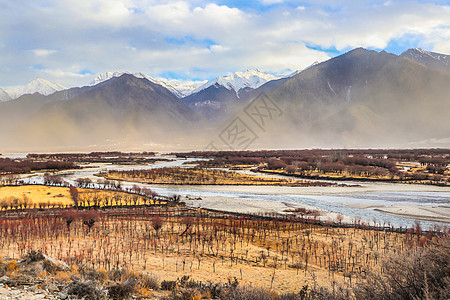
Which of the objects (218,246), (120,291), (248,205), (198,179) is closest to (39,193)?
(248,205)

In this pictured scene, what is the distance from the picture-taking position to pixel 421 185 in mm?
52562

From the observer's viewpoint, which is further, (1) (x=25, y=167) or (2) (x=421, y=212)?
(1) (x=25, y=167)

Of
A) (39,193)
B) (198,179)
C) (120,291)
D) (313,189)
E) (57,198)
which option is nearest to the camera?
(120,291)

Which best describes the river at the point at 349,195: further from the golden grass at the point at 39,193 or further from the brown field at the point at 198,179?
the golden grass at the point at 39,193

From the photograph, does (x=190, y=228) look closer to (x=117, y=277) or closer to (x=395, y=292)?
(x=117, y=277)

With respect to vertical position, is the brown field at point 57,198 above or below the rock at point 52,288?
below

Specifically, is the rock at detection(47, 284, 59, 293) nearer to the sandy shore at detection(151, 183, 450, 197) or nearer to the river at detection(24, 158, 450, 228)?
the river at detection(24, 158, 450, 228)

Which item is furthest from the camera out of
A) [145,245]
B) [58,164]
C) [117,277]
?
[58,164]

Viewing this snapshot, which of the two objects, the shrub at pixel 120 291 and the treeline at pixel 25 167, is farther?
the treeline at pixel 25 167

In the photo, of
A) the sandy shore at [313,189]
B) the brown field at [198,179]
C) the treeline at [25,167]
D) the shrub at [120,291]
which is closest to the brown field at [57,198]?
the sandy shore at [313,189]

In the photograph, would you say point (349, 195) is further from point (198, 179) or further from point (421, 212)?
point (198, 179)

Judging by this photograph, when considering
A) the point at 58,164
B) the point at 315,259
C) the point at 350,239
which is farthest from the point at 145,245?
the point at 58,164

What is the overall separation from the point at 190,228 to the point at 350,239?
11122 millimetres

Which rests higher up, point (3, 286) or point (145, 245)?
point (3, 286)
